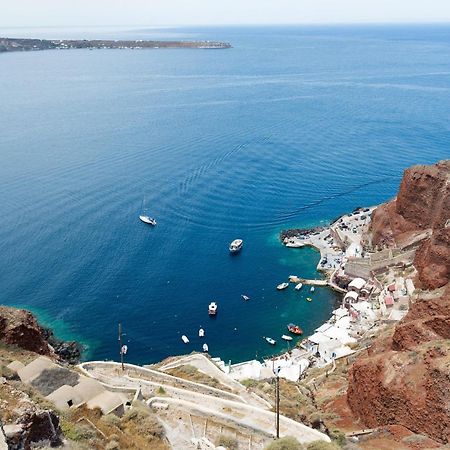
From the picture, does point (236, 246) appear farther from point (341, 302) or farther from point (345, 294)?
point (341, 302)

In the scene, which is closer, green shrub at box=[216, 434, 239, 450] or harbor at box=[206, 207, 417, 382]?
green shrub at box=[216, 434, 239, 450]

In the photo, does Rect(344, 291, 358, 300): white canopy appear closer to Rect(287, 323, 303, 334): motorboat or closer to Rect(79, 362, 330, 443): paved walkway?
Rect(287, 323, 303, 334): motorboat

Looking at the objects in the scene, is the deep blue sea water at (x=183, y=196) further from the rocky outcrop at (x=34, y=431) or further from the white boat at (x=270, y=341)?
the rocky outcrop at (x=34, y=431)

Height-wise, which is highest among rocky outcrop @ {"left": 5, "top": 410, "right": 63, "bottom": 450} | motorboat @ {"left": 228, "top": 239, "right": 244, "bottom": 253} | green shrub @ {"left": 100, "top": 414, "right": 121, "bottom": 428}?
rocky outcrop @ {"left": 5, "top": 410, "right": 63, "bottom": 450}

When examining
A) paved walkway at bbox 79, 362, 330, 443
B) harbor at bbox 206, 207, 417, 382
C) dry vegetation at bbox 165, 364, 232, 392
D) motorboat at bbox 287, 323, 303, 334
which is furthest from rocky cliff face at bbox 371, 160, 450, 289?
paved walkway at bbox 79, 362, 330, 443

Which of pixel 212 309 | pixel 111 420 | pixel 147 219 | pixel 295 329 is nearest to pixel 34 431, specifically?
pixel 111 420

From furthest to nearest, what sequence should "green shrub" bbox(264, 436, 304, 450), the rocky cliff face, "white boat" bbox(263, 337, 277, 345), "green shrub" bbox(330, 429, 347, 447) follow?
the rocky cliff face
"white boat" bbox(263, 337, 277, 345)
"green shrub" bbox(330, 429, 347, 447)
"green shrub" bbox(264, 436, 304, 450)
